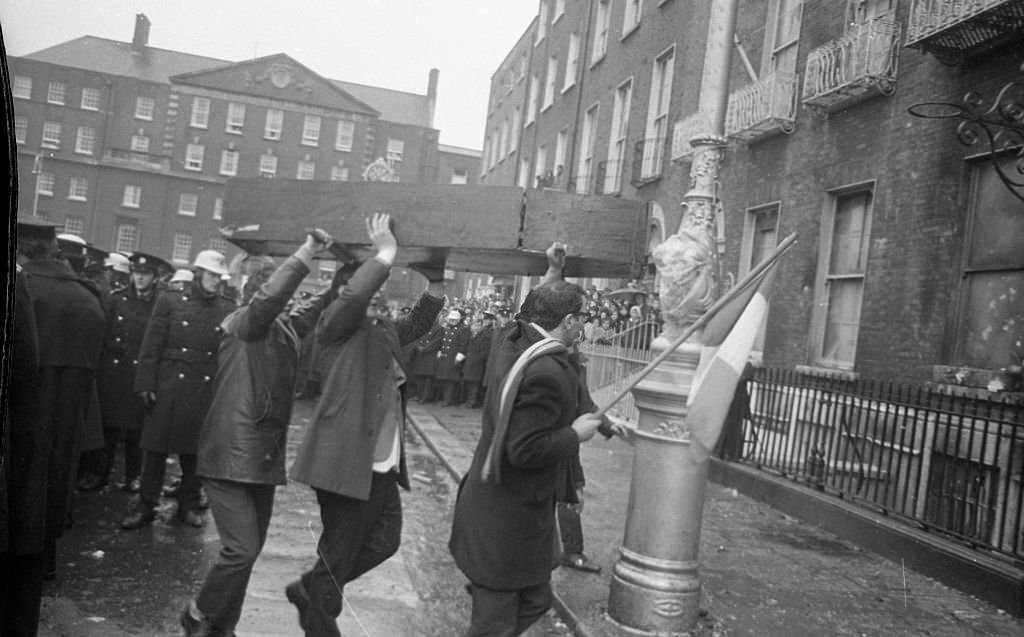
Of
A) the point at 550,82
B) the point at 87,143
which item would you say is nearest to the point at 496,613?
the point at 550,82

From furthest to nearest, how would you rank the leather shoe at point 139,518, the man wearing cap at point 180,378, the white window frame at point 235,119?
the white window frame at point 235,119
the man wearing cap at point 180,378
the leather shoe at point 139,518

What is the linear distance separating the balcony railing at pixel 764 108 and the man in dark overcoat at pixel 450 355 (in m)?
7.29

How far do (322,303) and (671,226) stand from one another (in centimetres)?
1333

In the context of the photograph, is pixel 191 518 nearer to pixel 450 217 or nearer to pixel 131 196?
pixel 450 217

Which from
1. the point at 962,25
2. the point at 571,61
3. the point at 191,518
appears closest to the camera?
the point at 191,518

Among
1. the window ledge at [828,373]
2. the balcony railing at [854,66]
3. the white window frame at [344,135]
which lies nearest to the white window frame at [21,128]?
the window ledge at [828,373]

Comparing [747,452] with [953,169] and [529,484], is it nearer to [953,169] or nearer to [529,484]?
[953,169]

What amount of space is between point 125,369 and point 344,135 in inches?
2268

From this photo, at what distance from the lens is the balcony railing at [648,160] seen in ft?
58.6

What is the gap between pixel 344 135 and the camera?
63.0 m

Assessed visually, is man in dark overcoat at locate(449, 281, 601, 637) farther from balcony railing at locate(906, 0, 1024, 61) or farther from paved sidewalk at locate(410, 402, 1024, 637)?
balcony railing at locate(906, 0, 1024, 61)

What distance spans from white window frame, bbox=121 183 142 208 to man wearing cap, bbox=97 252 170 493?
53212mm

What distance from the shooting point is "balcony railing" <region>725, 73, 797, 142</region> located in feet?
40.3

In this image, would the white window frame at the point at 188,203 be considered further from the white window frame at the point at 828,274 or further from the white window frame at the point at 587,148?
the white window frame at the point at 828,274
